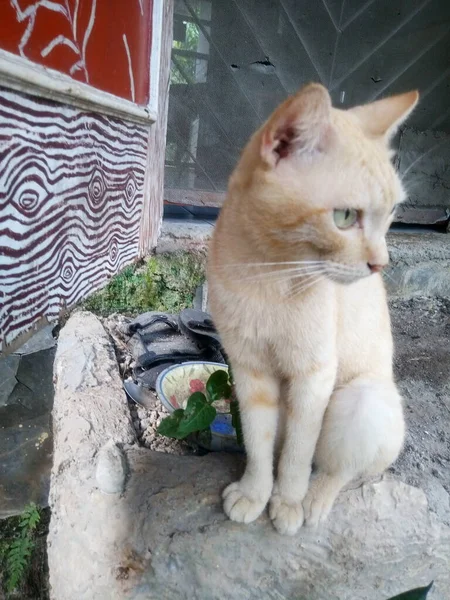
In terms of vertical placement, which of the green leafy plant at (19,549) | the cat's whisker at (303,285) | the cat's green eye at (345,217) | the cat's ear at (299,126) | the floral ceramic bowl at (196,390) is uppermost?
the cat's ear at (299,126)

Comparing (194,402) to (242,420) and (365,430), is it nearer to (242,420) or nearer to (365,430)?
(242,420)

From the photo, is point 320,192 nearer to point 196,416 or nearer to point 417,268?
point 196,416

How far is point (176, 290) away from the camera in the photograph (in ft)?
7.53

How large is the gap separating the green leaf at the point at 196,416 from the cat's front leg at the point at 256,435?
0.47 ft

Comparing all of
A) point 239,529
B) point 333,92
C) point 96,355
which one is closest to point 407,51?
point 333,92

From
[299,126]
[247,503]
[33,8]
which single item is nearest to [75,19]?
[33,8]

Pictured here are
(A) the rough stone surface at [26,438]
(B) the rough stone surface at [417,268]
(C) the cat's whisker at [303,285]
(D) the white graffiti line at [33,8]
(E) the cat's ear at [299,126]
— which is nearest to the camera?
(E) the cat's ear at [299,126]

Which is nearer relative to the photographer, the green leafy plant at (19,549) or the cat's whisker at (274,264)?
the cat's whisker at (274,264)

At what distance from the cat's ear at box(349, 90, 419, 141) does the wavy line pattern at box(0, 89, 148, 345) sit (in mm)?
758

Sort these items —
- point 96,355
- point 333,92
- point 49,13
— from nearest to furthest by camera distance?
point 49,13 < point 96,355 < point 333,92

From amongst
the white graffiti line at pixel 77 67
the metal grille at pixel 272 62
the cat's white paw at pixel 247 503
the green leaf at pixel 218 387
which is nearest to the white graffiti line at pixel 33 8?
the white graffiti line at pixel 77 67

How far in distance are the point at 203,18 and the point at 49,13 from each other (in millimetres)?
1499

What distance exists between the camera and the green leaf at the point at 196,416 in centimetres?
120

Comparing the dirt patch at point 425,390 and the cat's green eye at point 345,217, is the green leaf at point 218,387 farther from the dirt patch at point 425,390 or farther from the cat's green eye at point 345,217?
the cat's green eye at point 345,217
